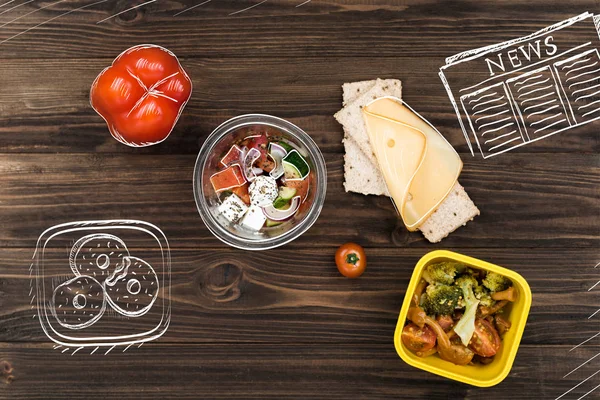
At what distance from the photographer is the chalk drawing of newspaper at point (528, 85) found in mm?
1447

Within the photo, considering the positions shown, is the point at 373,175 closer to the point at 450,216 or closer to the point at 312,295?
the point at 450,216

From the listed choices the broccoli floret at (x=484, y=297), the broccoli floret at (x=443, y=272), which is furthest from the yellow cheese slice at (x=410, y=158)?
the broccoli floret at (x=484, y=297)

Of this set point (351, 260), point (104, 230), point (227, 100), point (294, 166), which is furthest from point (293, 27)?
point (104, 230)

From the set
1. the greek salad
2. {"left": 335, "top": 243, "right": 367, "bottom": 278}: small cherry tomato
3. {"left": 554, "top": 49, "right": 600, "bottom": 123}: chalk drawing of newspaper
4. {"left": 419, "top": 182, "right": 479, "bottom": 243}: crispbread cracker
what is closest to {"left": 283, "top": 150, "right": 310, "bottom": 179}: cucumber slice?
the greek salad

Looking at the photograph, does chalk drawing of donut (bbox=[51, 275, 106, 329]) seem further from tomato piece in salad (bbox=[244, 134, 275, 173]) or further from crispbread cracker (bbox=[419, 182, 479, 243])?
crispbread cracker (bbox=[419, 182, 479, 243])

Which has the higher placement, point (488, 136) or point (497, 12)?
point (497, 12)

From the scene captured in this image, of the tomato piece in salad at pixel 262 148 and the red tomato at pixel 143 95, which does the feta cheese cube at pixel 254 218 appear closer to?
the tomato piece in salad at pixel 262 148

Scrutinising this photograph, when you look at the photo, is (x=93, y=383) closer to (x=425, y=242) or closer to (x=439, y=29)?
(x=425, y=242)

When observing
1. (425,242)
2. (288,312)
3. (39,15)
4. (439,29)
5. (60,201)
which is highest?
(39,15)

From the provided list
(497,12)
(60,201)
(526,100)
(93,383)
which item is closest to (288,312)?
(93,383)

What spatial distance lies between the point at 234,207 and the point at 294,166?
7.7 inches

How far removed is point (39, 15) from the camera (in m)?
1.45

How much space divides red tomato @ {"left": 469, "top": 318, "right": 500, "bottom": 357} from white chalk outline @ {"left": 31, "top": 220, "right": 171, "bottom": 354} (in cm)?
83

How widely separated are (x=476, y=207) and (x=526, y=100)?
0.33 metres
